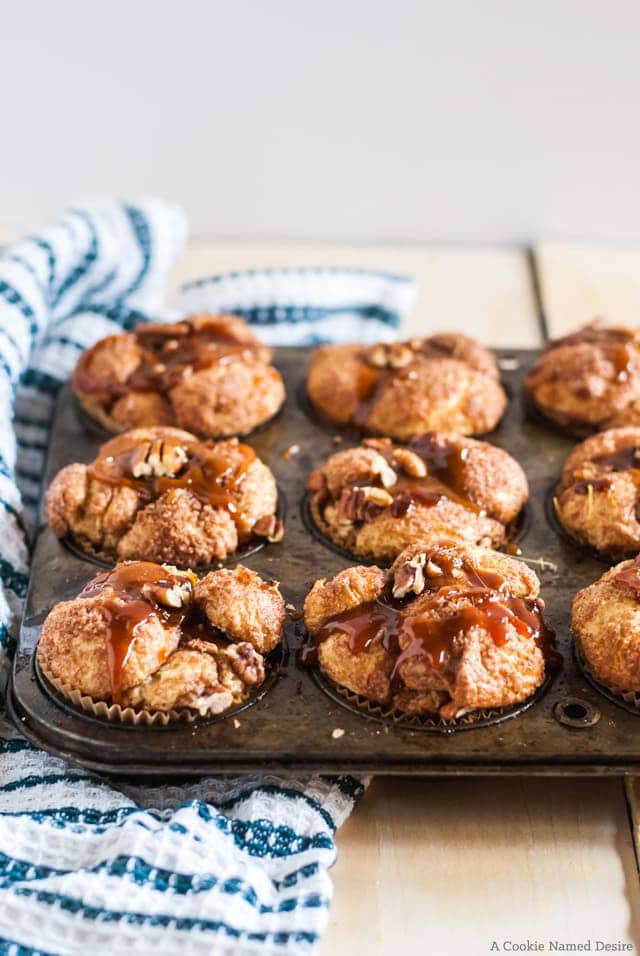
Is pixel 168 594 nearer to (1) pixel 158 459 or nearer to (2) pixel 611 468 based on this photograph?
(1) pixel 158 459

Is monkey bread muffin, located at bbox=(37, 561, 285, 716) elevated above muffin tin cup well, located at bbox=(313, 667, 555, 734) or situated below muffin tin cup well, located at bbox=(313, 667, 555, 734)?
above

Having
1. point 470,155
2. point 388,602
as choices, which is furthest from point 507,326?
point 388,602

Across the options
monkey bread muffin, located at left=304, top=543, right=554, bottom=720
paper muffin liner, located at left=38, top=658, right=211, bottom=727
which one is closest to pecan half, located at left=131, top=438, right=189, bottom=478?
monkey bread muffin, located at left=304, top=543, right=554, bottom=720

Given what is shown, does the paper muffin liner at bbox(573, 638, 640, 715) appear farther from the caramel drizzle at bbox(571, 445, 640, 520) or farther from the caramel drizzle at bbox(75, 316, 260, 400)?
the caramel drizzle at bbox(75, 316, 260, 400)

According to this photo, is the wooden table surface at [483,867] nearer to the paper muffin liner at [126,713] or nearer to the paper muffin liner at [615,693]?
the paper muffin liner at [615,693]

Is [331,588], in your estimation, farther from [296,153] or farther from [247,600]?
[296,153]
